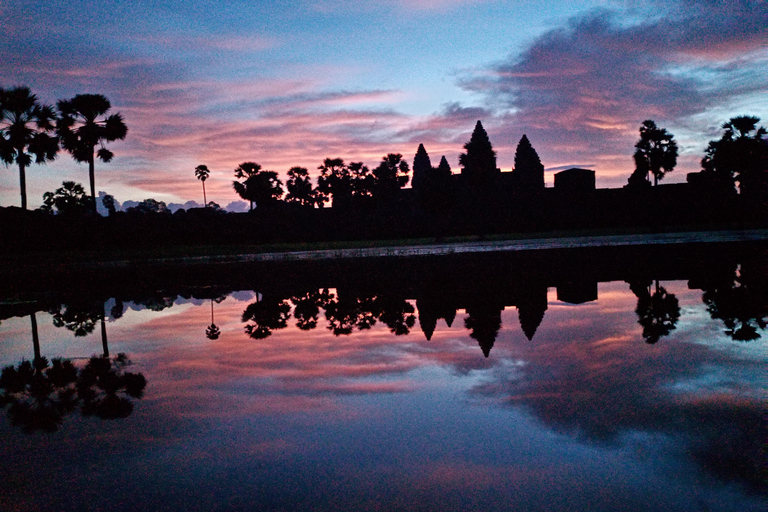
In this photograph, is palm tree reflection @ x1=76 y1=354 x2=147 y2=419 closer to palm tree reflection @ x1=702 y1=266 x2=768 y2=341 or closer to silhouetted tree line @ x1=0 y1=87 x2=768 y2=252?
palm tree reflection @ x1=702 y1=266 x2=768 y2=341

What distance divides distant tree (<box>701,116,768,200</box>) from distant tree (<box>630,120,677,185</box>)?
375 inches

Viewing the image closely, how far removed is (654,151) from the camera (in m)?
59.6

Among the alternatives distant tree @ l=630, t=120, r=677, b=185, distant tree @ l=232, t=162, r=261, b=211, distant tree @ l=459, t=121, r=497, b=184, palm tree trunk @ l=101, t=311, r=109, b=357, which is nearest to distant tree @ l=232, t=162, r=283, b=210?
distant tree @ l=232, t=162, r=261, b=211

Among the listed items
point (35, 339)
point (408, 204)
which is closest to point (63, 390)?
point (35, 339)

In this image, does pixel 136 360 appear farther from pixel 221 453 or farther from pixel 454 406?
pixel 454 406

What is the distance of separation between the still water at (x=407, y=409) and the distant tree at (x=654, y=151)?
178ft

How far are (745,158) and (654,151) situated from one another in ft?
40.3

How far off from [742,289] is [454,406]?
370 inches

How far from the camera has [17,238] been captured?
36438 mm

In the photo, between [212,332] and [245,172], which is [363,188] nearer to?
[245,172]

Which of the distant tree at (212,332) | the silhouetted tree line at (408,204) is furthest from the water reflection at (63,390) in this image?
the silhouetted tree line at (408,204)

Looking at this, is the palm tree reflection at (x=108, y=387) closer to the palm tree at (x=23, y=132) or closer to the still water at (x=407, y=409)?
the still water at (x=407, y=409)

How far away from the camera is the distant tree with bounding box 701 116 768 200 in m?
47.8

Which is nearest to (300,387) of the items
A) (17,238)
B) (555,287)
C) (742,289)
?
(555,287)
